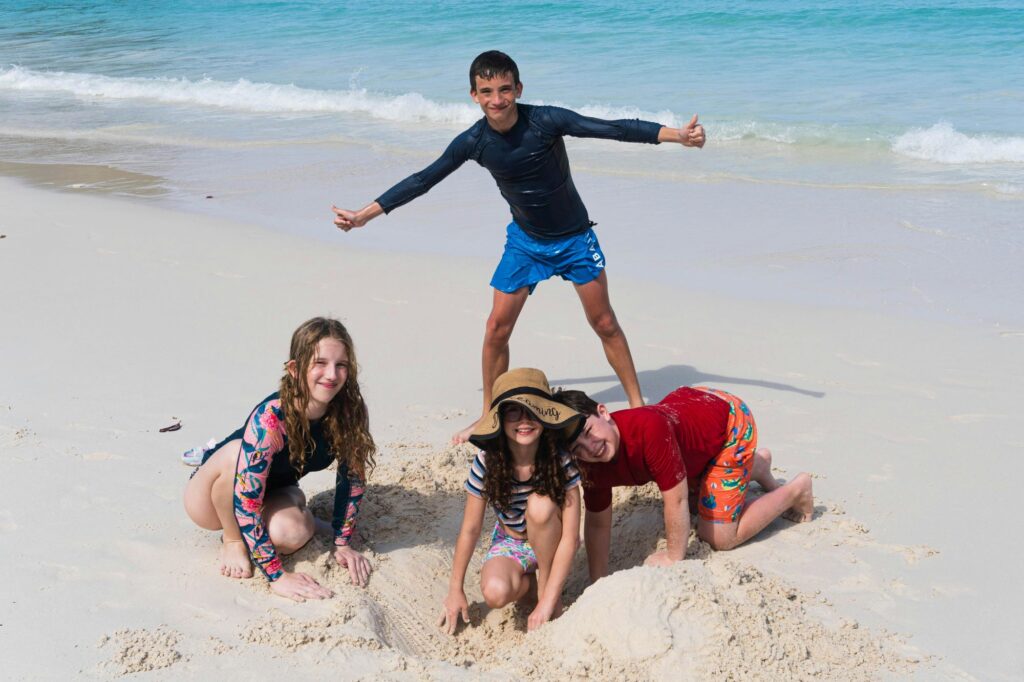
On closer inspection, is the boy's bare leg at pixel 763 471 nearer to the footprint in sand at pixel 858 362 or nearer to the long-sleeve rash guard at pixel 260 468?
the footprint in sand at pixel 858 362

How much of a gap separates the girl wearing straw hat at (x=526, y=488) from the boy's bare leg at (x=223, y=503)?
2.59 feet

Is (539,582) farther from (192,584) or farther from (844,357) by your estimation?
(844,357)

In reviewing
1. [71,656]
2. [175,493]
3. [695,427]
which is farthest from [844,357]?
[71,656]

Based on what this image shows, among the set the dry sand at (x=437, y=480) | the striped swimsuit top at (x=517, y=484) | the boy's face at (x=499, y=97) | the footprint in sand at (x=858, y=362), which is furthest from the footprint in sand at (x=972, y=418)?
the boy's face at (x=499, y=97)

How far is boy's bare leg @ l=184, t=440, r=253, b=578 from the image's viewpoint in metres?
3.94

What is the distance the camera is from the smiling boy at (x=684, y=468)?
3.96 m

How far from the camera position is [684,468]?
4.07 metres

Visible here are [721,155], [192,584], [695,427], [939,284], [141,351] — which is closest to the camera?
[192,584]

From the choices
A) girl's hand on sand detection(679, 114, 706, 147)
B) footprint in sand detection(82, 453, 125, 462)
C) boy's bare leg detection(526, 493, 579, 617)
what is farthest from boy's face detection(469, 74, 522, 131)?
footprint in sand detection(82, 453, 125, 462)

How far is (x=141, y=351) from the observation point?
6152mm

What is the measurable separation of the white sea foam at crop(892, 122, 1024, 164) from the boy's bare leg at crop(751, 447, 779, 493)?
7.64m

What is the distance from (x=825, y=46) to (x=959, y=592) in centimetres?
1560

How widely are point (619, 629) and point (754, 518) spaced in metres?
1.09

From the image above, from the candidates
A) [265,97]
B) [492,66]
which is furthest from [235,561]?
[265,97]
